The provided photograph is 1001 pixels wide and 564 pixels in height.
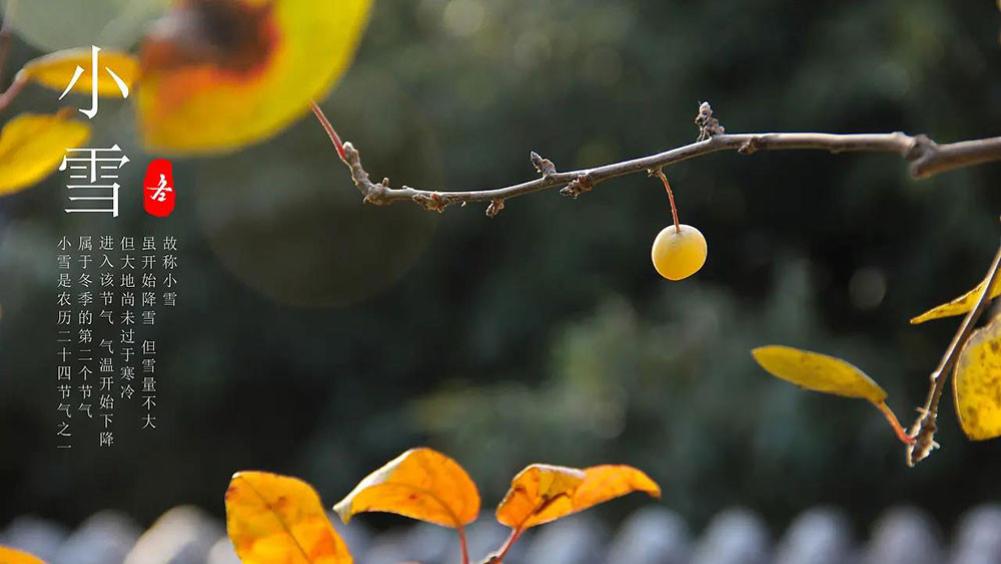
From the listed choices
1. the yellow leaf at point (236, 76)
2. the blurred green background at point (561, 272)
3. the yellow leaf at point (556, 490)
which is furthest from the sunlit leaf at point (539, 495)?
the blurred green background at point (561, 272)

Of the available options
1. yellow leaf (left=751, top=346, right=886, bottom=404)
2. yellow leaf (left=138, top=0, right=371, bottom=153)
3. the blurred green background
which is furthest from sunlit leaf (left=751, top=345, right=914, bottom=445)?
the blurred green background

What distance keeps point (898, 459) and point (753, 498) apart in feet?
1.33

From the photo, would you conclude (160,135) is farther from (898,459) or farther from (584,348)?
(898,459)

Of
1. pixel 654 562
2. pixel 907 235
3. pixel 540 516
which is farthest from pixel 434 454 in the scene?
pixel 907 235

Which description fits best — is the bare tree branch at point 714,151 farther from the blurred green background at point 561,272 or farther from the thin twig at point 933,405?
the blurred green background at point 561,272

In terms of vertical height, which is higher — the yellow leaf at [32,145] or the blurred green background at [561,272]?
the blurred green background at [561,272]

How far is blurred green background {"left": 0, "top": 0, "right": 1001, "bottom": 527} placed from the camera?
282cm

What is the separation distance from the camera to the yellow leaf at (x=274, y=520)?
217mm

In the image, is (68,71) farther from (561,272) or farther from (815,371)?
(561,272)

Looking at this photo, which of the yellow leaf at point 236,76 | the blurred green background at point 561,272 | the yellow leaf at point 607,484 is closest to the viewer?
the yellow leaf at point 236,76

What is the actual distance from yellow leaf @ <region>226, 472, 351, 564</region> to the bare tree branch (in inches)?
2.4

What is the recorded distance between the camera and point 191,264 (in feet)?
12.1

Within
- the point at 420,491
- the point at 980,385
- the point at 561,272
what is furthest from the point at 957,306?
the point at 561,272

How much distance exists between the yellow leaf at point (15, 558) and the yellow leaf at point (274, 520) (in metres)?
0.04
